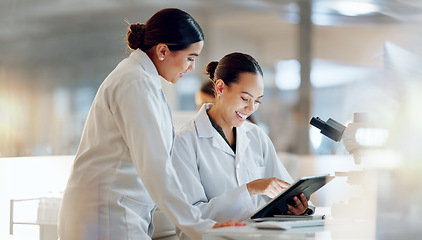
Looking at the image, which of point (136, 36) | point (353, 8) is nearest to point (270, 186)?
point (136, 36)

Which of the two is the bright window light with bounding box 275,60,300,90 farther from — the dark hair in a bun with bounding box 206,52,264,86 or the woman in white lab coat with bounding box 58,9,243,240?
the woman in white lab coat with bounding box 58,9,243,240

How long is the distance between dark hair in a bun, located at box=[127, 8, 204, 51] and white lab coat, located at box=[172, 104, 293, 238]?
0.37 meters

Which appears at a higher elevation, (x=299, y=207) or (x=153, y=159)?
(x=153, y=159)

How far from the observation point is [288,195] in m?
1.45

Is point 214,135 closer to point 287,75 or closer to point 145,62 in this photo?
point 145,62

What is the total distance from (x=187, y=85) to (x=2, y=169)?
3866 mm

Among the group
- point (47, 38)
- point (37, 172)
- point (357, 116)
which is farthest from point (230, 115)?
point (47, 38)

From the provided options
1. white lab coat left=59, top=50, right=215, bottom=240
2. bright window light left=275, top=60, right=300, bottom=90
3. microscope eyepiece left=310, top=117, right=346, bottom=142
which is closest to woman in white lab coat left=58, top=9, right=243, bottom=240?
white lab coat left=59, top=50, right=215, bottom=240

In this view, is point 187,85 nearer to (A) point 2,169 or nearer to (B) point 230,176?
(A) point 2,169

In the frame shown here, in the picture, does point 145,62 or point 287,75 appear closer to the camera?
point 145,62

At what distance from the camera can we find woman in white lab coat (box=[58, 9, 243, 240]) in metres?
1.26

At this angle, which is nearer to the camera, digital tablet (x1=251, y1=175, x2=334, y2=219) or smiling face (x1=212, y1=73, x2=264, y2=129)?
digital tablet (x1=251, y1=175, x2=334, y2=219)

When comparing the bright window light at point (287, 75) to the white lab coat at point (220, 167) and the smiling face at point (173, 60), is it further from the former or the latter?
the smiling face at point (173, 60)

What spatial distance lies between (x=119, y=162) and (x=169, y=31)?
40 centimetres
